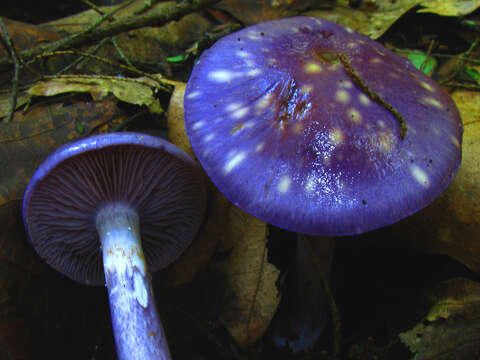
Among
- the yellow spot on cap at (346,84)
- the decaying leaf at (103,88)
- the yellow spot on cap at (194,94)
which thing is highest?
the yellow spot on cap at (346,84)

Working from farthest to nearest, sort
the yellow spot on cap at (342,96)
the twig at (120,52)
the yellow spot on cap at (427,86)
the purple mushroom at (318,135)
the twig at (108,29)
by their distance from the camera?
the twig at (120,52), the twig at (108,29), the yellow spot on cap at (427,86), the yellow spot on cap at (342,96), the purple mushroom at (318,135)

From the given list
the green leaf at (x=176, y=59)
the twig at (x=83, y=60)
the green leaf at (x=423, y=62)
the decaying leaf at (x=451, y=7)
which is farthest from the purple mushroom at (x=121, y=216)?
the decaying leaf at (x=451, y=7)

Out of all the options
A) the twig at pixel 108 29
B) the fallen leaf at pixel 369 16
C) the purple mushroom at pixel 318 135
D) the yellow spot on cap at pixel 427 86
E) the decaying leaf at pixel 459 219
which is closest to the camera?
the purple mushroom at pixel 318 135

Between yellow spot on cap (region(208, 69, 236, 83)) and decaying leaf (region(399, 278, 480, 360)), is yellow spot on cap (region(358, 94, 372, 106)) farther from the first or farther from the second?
decaying leaf (region(399, 278, 480, 360))

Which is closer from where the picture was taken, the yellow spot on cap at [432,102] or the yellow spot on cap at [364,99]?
the yellow spot on cap at [364,99]

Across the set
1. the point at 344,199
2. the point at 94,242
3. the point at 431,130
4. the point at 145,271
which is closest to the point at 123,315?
the point at 145,271

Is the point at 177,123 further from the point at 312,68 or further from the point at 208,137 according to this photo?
the point at 312,68

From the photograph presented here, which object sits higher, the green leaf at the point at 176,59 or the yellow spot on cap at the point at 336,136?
the yellow spot on cap at the point at 336,136

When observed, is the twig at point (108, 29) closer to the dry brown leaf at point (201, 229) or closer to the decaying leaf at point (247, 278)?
the dry brown leaf at point (201, 229)
